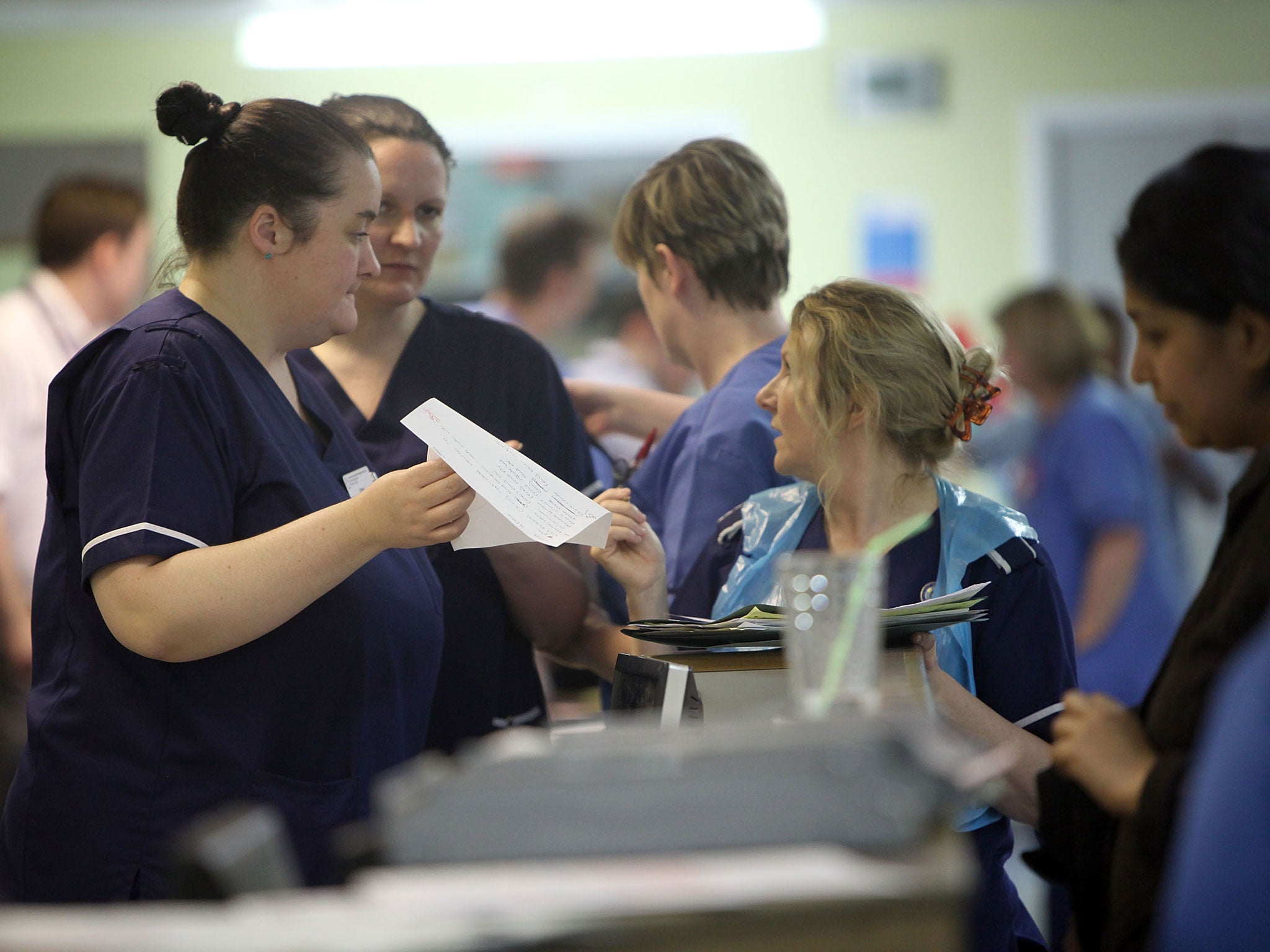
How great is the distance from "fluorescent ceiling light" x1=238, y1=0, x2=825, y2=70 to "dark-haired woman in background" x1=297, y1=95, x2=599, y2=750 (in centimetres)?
367

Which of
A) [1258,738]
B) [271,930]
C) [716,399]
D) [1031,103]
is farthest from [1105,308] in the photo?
[271,930]

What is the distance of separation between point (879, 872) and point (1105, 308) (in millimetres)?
4141

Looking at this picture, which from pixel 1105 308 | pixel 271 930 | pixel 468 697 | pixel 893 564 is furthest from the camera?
pixel 1105 308

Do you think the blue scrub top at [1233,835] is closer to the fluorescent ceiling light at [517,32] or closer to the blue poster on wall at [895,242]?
the blue poster on wall at [895,242]

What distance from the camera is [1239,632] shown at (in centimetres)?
104

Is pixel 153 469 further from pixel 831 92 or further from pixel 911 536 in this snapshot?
pixel 831 92

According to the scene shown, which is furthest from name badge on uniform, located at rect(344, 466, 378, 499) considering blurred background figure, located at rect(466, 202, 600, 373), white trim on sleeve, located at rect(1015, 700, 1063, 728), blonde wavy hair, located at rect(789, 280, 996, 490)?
blurred background figure, located at rect(466, 202, 600, 373)

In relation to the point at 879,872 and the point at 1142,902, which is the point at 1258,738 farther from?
the point at 1142,902

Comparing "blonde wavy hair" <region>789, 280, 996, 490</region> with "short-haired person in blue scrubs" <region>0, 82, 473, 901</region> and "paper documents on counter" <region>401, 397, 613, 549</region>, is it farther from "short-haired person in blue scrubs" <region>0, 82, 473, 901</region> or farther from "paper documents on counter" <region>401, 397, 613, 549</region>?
"short-haired person in blue scrubs" <region>0, 82, 473, 901</region>

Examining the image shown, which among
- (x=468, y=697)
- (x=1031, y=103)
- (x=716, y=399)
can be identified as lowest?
(x=468, y=697)

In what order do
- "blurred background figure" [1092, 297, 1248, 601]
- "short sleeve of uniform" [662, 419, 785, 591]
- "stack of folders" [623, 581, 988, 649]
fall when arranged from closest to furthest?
"stack of folders" [623, 581, 988, 649] < "short sleeve of uniform" [662, 419, 785, 591] < "blurred background figure" [1092, 297, 1248, 601]

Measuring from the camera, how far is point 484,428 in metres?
1.97

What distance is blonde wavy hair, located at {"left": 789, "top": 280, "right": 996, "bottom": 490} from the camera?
5.39ft

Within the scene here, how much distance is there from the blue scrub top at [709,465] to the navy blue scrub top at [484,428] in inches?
6.3
